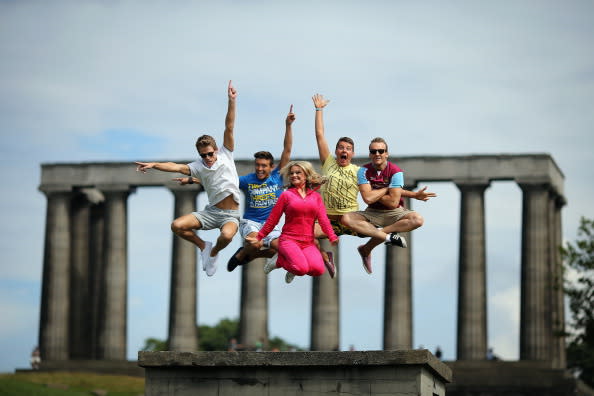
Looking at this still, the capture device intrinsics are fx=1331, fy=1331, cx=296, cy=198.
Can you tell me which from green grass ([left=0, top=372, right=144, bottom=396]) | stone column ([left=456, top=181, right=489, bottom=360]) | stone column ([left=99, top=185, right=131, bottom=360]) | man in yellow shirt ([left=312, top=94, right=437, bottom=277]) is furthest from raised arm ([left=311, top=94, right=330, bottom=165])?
stone column ([left=99, top=185, right=131, bottom=360])

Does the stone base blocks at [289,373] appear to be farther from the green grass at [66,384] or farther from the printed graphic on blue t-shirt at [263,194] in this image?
the green grass at [66,384]

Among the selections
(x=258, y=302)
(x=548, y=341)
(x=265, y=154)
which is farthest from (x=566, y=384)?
(x=265, y=154)

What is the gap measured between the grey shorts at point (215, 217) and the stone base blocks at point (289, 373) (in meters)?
4.39

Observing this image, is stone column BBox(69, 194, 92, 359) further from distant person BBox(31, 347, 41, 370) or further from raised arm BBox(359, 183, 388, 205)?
raised arm BBox(359, 183, 388, 205)

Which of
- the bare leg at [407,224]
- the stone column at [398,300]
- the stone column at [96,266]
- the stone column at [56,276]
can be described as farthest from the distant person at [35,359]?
the bare leg at [407,224]

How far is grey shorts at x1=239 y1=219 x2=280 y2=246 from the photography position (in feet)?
129

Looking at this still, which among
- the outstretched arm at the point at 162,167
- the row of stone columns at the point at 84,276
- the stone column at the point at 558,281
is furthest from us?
the row of stone columns at the point at 84,276

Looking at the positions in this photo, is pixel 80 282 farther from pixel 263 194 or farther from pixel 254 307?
pixel 263 194

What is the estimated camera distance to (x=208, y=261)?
40750 millimetres

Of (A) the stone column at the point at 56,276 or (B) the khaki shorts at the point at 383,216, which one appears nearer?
(B) the khaki shorts at the point at 383,216

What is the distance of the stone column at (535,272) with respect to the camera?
110812mm

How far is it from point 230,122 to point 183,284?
252 feet

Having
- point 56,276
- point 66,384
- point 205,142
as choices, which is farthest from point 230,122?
point 56,276

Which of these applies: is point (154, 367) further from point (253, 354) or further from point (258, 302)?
point (258, 302)
